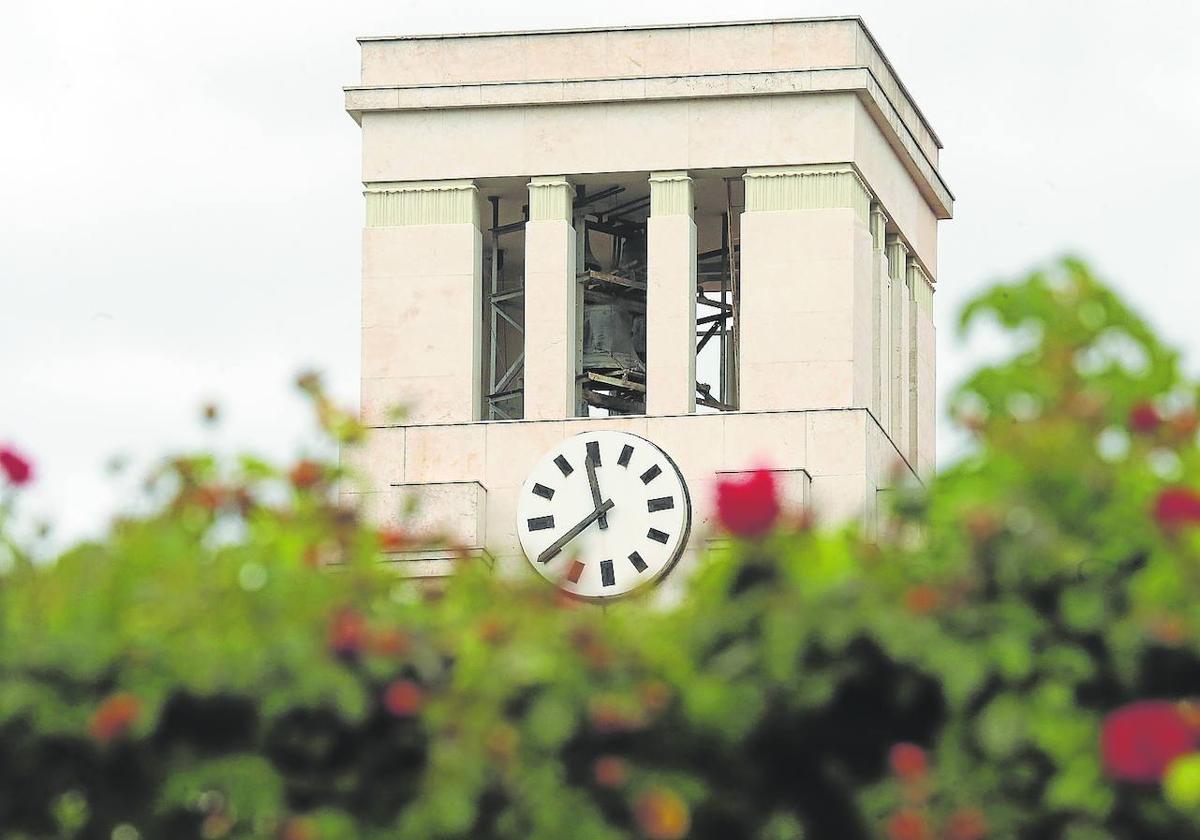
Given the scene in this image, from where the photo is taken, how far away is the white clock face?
3612 centimetres

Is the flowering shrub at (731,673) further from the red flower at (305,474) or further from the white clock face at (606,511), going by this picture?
the white clock face at (606,511)

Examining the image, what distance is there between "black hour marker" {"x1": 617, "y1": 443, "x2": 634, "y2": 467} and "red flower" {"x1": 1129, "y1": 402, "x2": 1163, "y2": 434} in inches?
1126

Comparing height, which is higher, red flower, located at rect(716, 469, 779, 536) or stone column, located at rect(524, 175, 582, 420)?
stone column, located at rect(524, 175, 582, 420)

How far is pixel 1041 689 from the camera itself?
8297mm

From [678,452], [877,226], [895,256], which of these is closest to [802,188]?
[877,226]

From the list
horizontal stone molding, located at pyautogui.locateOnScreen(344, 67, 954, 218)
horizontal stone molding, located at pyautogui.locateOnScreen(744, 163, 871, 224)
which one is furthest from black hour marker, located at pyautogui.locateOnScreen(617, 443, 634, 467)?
horizontal stone molding, located at pyautogui.locateOnScreen(344, 67, 954, 218)

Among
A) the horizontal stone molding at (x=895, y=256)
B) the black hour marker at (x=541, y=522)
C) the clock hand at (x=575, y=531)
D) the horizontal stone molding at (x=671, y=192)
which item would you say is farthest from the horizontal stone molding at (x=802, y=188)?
the black hour marker at (x=541, y=522)

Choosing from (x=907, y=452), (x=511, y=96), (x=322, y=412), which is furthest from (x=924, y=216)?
(x=322, y=412)

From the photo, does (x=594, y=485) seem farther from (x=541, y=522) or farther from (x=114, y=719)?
(x=114, y=719)

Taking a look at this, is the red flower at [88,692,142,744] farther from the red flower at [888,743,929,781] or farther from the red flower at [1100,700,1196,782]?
the red flower at [1100,700,1196,782]

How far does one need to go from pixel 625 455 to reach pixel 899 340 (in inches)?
200

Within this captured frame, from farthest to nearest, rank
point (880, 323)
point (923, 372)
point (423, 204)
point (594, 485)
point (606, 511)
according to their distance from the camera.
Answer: point (923, 372)
point (880, 323)
point (423, 204)
point (594, 485)
point (606, 511)

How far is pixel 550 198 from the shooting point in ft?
127

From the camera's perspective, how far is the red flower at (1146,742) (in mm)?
7910
